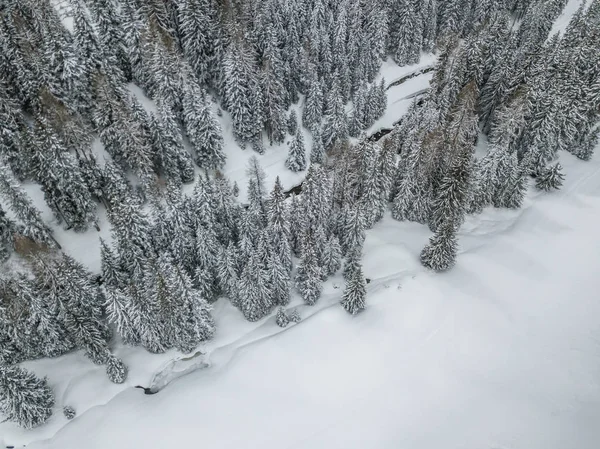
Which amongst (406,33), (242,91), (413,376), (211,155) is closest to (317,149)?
(242,91)

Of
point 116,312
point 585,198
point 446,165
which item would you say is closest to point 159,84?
point 116,312

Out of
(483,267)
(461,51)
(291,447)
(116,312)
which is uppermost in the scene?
(461,51)

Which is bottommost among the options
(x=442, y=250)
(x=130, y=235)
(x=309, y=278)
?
(x=309, y=278)

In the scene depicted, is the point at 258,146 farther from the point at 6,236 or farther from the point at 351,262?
the point at 6,236

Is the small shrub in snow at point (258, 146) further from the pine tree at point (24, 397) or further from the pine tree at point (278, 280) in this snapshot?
the pine tree at point (24, 397)

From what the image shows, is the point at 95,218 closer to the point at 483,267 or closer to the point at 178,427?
the point at 178,427

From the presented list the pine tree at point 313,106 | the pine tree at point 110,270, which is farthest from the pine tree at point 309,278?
the pine tree at point 313,106

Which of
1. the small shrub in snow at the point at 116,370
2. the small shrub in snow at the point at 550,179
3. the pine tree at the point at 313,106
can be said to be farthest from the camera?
the pine tree at the point at 313,106
